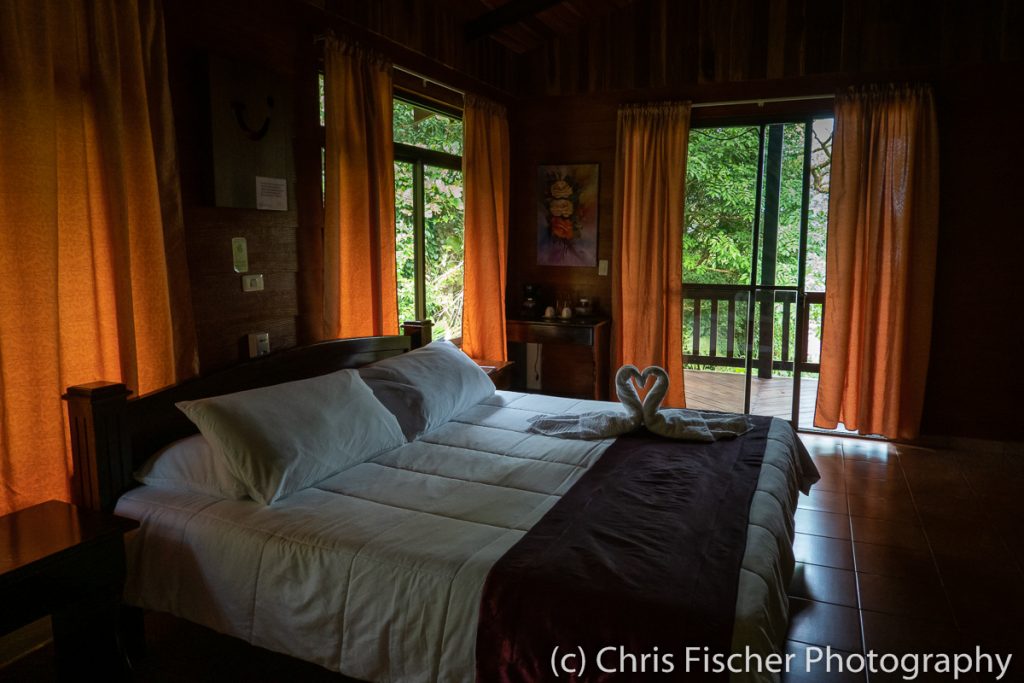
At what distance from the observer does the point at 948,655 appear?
7.26ft

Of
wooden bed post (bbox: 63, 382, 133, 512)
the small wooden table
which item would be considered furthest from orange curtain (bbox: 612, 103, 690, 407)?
wooden bed post (bbox: 63, 382, 133, 512)

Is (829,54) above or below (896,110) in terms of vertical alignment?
above

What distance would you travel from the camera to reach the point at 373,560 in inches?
69.6

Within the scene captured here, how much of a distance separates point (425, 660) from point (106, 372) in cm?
142

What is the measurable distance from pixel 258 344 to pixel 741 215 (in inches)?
131

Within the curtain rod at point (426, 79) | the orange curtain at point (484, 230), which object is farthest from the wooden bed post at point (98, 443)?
the orange curtain at point (484, 230)

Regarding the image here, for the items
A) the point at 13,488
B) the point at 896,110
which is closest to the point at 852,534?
the point at 896,110

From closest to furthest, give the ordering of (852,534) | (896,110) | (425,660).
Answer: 1. (425,660)
2. (852,534)
3. (896,110)

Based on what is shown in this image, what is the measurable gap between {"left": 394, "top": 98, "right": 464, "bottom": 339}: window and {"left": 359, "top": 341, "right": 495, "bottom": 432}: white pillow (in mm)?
786

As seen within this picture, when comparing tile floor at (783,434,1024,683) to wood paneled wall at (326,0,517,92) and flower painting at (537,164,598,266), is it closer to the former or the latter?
flower painting at (537,164,598,266)

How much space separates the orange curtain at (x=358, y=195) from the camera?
3.16 meters

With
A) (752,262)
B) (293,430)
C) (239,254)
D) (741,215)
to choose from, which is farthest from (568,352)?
(293,430)

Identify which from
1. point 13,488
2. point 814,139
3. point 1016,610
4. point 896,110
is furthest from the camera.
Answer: point 814,139

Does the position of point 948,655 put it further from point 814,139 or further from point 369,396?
point 814,139
